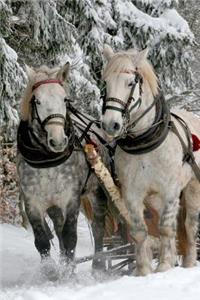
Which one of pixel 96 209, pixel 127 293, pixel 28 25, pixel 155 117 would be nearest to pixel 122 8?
pixel 28 25

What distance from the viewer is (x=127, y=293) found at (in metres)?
3.89

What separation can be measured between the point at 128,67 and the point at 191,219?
1892 mm

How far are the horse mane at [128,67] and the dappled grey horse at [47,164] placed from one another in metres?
0.54

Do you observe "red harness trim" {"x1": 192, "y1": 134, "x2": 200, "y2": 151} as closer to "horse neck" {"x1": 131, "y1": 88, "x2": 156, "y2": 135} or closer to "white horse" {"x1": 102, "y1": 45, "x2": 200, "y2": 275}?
"white horse" {"x1": 102, "y1": 45, "x2": 200, "y2": 275}

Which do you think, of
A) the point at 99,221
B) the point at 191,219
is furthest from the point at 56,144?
the point at 99,221

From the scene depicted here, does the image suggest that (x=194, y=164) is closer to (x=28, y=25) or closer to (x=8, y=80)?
(x=8, y=80)

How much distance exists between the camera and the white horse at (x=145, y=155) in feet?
16.3

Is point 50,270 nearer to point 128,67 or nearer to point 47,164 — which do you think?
point 47,164

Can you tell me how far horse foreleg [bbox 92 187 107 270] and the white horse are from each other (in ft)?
3.71

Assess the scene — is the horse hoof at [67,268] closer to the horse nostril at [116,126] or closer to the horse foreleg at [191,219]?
the horse foreleg at [191,219]

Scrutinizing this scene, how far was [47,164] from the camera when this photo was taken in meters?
5.34

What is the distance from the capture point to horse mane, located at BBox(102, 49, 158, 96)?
4.93 meters

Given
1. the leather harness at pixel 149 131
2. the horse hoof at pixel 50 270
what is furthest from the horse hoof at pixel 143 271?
the leather harness at pixel 149 131

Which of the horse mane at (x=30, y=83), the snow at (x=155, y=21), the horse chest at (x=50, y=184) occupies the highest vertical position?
the snow at (x=155, y=21)
